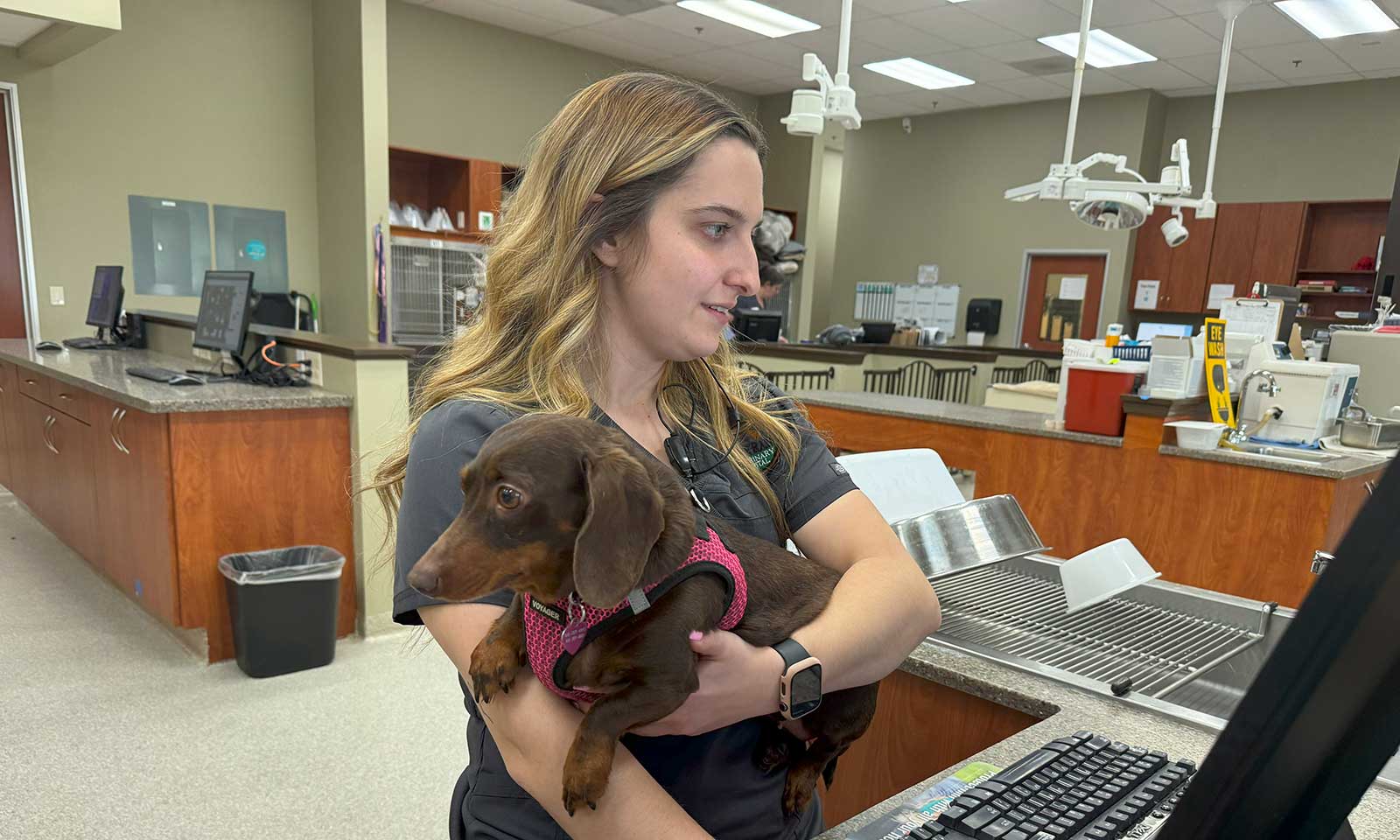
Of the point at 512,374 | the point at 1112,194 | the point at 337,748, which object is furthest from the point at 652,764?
the point at 1112,194

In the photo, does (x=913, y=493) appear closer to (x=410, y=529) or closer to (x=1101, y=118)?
(x=410, y=529)

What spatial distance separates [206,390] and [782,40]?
6.19m

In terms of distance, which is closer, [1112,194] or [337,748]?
[337,748]

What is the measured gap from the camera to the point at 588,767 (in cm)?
75

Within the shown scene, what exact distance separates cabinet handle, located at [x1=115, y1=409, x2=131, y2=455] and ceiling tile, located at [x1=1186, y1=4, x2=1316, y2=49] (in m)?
7.52

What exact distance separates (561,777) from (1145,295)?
9.83 m

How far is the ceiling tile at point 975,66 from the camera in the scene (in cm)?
790

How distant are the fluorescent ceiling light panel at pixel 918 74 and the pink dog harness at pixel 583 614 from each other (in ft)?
27.6

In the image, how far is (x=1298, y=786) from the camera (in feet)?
1.08

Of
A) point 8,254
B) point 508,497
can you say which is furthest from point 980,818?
point 8,254

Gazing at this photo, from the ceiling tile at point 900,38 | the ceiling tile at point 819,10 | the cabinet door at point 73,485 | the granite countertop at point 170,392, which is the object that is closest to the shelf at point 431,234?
the granite countertop at point 170,392

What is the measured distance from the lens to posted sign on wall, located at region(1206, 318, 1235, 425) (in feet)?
11.2

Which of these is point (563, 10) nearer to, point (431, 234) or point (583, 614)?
point (431, 234)

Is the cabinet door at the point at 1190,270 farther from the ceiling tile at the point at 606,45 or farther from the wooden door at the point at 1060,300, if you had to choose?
the ceiling tile at the point at 606,45
